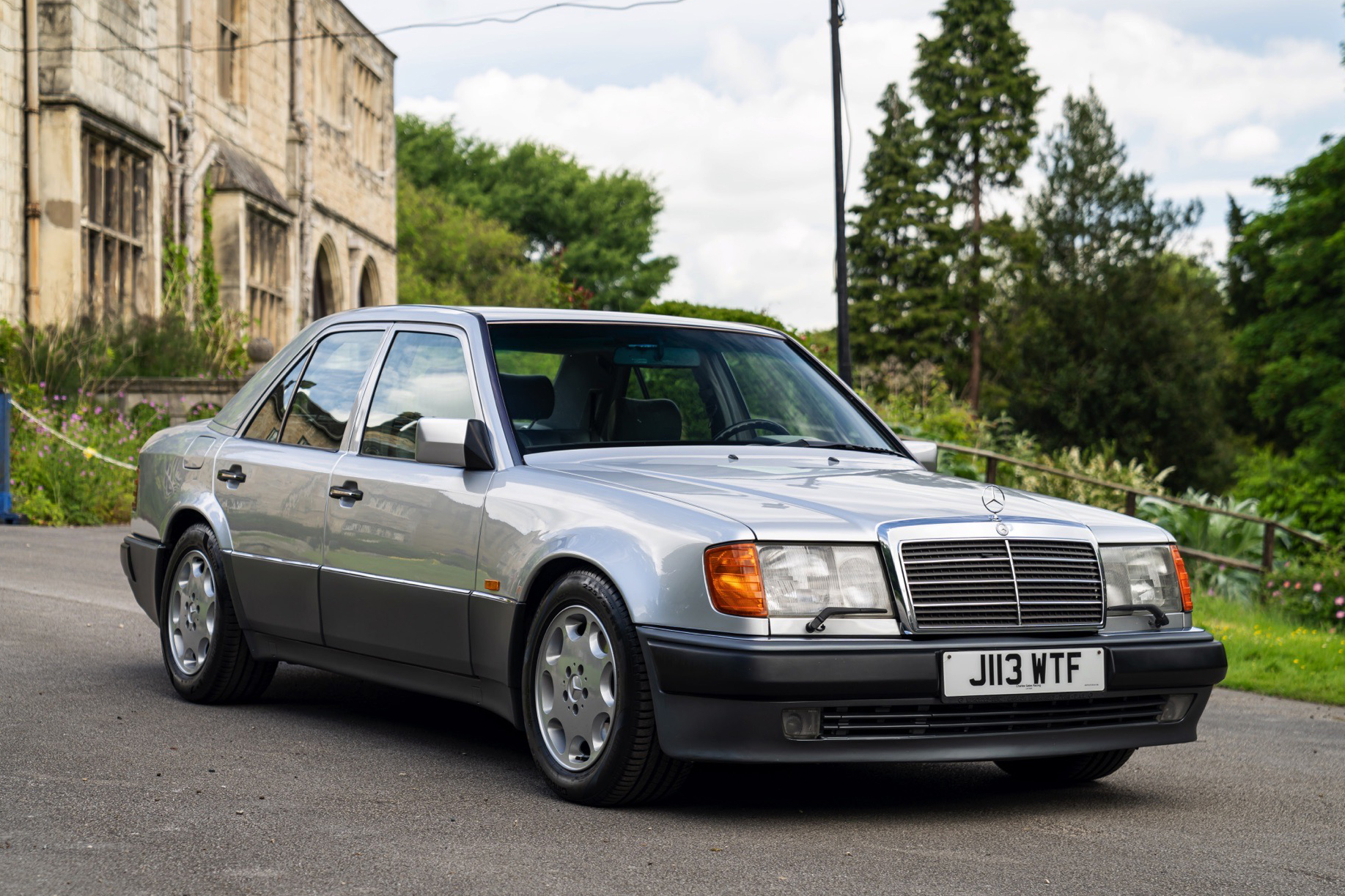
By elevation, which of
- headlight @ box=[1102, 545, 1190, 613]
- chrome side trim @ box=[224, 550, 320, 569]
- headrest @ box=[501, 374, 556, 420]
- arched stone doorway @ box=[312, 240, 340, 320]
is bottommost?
chrome side trim @ box=[224, 550, 320, 569]

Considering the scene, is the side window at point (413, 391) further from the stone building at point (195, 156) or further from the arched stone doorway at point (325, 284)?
the arched stone doorway at point (325, 284)

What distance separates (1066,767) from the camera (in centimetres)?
582

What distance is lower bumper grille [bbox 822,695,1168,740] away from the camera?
4.84m

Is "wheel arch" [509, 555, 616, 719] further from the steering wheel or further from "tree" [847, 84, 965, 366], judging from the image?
"tree" [847, 84, 965, 366]

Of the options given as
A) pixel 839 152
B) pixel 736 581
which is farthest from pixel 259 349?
pixel 736 581

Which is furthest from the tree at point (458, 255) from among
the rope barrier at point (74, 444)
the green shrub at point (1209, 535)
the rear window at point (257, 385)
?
the rear window at point (257, 385)

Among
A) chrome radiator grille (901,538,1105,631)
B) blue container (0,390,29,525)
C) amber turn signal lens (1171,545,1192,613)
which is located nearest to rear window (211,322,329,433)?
chrome radiator grille (901,538,1105,631)

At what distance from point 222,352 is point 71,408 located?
409cm

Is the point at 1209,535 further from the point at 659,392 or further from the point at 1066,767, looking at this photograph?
the point at 659,392

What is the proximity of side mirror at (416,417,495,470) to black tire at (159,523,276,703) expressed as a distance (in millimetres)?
1655

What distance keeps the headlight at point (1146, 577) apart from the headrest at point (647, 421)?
5.54ft

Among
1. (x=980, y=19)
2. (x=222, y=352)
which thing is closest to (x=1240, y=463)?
(x=980, y=19)

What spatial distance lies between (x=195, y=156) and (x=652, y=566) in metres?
21.6

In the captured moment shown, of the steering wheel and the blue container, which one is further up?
the steering wheel
